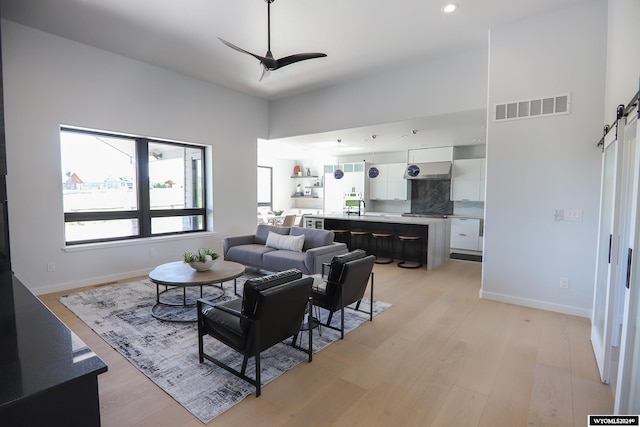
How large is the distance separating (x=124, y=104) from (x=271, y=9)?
115 inches

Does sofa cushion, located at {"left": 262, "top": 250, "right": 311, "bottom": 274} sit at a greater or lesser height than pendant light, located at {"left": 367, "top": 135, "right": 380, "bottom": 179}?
lesser

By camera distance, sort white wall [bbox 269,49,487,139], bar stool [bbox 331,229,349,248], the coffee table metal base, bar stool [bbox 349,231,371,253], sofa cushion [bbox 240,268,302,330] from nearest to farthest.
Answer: sofa cushion [bbox 240,268,302,330], the coffee table metal base, white wall [bbox 269,49,487,139], bar stool [bbox 349,231,371,253], bar stool [bbox 331,229,349,248]

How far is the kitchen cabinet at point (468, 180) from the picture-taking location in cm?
750

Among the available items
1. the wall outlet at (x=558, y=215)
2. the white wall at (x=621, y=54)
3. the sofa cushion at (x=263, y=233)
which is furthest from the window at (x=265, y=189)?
the white wall at (x=621, y=54)

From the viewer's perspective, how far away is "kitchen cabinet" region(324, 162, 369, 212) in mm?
9398

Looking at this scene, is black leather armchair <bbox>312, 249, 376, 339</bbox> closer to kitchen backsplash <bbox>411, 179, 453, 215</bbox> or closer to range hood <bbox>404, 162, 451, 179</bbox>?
range hood <bbox>404, 162, 451, 179</bbox>

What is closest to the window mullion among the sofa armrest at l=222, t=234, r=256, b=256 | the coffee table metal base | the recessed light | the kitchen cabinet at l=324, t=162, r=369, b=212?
the sofa armrest at l=222, t=234, r=256, b=256

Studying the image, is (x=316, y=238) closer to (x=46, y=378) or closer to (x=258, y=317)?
(x=258, y=317)

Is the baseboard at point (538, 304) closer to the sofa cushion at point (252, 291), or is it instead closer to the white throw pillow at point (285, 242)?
the white throw pillow at point (285, 242)

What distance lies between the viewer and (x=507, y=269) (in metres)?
4.07

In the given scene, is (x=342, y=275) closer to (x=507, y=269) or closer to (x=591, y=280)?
(x=507, y=269)

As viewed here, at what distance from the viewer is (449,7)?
3.46 m

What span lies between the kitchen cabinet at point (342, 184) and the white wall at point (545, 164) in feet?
17.5

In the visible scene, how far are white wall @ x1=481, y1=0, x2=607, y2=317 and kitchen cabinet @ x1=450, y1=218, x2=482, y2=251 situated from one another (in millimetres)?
3560
